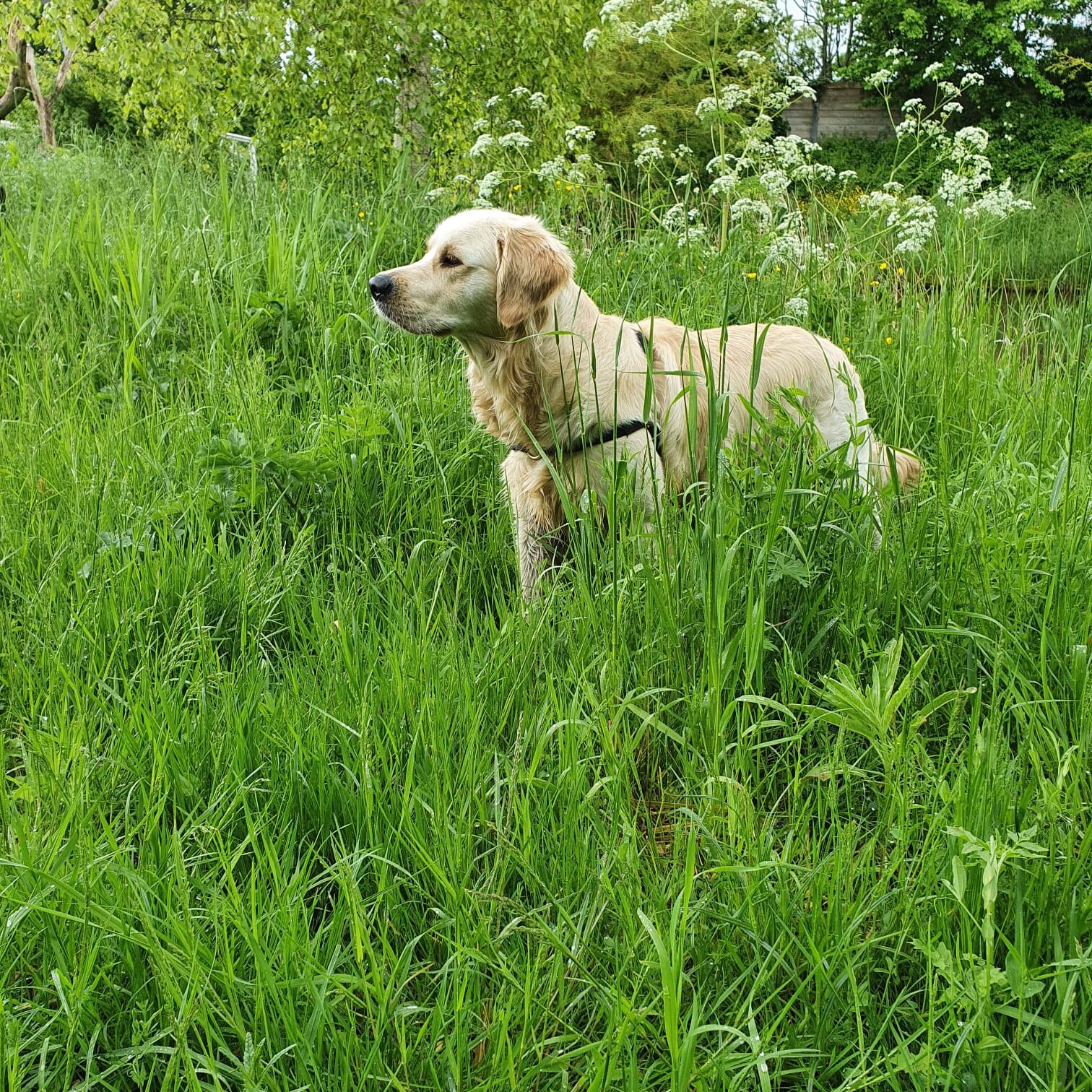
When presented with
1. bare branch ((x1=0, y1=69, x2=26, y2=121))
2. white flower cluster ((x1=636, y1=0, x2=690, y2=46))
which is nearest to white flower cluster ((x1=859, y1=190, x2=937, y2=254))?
white flower cluster ((x1=636, y1=0, x2=690, y2=46))

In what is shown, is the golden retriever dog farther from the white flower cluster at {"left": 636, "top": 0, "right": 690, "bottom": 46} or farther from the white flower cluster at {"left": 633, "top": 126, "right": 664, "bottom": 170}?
the white flower cluster at {"left": 633, "top": 126, "right": 664, "bottom": 170}

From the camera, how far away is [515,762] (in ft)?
6.08

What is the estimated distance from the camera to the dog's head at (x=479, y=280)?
313cm

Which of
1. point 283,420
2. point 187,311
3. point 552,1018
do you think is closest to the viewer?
point 552,1018

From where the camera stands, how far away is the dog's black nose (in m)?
3.16

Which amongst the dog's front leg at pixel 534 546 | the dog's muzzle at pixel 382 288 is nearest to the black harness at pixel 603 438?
the dog's front leg at pixel 534 546

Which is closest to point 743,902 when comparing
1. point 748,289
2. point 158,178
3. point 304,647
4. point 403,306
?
point 304,647

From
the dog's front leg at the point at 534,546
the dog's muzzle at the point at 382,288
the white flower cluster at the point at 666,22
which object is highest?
the white flower cluster at the point at 666,22

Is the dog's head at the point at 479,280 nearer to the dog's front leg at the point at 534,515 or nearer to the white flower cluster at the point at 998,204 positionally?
the dog's front leg at the point at 534,515

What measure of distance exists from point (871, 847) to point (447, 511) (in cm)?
201

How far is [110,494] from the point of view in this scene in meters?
2.95

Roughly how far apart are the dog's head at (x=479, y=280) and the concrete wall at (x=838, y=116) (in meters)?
26.3

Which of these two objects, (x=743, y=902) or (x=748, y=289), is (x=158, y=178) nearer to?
(x=748, y=289)

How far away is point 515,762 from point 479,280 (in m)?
1.88
